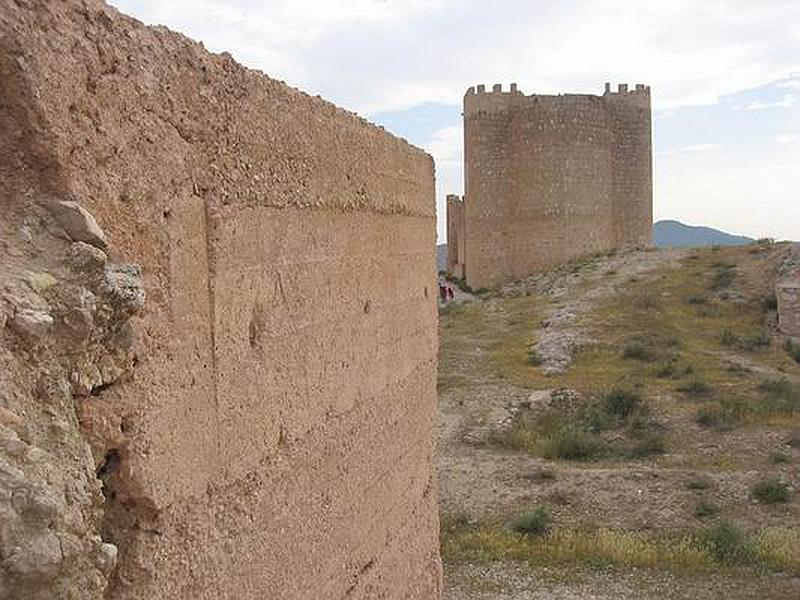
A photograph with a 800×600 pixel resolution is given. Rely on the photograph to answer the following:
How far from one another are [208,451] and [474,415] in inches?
465

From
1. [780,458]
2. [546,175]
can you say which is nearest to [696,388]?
[780,458]

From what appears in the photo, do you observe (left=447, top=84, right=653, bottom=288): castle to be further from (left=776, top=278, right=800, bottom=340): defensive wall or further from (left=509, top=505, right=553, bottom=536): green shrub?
(left=509, top=505, right=553, bottom=536): green shrub

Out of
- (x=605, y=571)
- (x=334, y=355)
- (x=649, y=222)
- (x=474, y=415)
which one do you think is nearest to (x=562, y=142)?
(x=649, y=222)

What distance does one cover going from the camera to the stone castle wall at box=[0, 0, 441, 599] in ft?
6.68

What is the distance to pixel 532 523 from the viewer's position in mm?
9352

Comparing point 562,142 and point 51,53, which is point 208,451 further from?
point 562,142

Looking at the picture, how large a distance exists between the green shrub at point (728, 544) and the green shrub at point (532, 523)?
143 centimetres

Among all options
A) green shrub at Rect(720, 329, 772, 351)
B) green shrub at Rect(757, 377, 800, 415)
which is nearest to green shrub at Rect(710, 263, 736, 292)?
green shrub at Rect(720, 329, 772, 351)

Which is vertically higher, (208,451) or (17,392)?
(17,392)

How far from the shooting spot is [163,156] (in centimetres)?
233

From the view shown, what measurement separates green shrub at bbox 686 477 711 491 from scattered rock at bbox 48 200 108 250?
381 inches

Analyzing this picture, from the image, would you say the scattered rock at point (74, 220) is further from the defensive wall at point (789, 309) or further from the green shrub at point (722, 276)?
the green shrub at point (722, 276)

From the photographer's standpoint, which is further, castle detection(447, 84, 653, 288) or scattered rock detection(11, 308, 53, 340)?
castle detection(447, 84, 653, 288)

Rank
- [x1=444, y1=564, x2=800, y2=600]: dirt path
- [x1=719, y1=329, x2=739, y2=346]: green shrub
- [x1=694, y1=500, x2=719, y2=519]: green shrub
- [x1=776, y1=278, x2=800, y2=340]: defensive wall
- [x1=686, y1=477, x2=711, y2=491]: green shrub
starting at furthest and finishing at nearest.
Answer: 1. [x1=776, y1=278, x2=800, y2=340]: defensive wall
2. [x1=719, y1=329, x2=739, y2=346]: green shrub
3. [x1=686, y1=477, x2=711, y2=491]: green shrub
4. [x1=694, y1=500, x2=719, y2=519]: green shrub
5. [x1=444, y1=564, x2=800, y2=600]: dirt path
